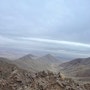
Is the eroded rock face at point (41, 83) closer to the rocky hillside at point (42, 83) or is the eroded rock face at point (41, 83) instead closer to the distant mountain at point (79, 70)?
the rocky hillside at point (42, 83)

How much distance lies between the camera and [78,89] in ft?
102

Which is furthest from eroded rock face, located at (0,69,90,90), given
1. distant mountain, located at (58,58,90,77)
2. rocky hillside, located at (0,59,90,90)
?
distant mountain, located at (58,58,90,77)

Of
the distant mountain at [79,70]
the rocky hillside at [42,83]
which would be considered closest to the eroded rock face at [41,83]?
the rocky hillside at [42,83]

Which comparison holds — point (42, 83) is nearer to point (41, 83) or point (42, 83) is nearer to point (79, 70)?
point (41, 83)

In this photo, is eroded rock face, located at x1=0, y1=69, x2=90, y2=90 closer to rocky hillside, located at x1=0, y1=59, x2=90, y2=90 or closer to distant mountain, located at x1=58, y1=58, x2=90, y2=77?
rocky hillside, located at x1=0, y1=59, x2=90, y2=90

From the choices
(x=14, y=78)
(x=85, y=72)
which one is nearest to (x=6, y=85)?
(x=14, y=78)

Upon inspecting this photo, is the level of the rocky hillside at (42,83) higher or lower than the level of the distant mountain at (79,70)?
higher

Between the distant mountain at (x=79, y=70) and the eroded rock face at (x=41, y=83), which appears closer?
the eroded rock face at (x=41, y=83)

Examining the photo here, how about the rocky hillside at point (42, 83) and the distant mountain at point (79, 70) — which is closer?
the rocky hillside at point (42, 83)

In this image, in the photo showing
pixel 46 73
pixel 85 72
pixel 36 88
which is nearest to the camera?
pixel 36 88

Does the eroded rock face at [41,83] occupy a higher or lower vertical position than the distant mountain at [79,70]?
higher

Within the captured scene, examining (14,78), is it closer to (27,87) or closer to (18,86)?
(18,86)

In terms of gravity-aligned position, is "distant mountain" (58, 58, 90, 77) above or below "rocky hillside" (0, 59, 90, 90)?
below

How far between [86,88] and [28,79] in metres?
7.56
